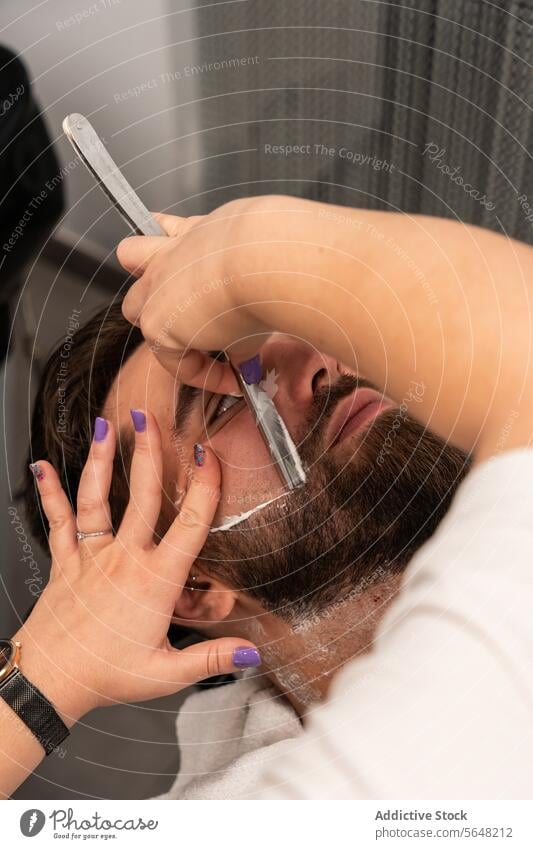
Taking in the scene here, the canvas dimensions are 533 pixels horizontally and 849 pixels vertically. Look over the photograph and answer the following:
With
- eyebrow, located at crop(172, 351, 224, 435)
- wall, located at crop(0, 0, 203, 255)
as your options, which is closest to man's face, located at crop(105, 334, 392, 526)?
eyebrow, located at crop(172, 351, 224, 435)

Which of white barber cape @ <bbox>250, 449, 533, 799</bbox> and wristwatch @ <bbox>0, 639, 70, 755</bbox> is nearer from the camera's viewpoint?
white barber cape @ <bbox>250, 449, 533, 799</bbox>

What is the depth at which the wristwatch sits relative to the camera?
0.43 m

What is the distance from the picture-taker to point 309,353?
0.46 metres

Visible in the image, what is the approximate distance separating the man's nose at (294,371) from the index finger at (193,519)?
59 millimetres

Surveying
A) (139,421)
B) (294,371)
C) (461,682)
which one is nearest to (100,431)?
(139,421)

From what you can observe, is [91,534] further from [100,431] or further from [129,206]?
[129,206]

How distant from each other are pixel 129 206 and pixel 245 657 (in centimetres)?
29

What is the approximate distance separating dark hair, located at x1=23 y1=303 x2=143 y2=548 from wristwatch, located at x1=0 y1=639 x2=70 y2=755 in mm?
75

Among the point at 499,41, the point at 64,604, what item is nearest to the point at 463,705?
the point at 64,604

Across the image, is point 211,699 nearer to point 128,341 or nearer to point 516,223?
point 128,341

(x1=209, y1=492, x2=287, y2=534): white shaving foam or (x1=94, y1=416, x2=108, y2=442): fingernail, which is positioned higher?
(x1=94, y1=416, x2=108, y2=442): fingernail

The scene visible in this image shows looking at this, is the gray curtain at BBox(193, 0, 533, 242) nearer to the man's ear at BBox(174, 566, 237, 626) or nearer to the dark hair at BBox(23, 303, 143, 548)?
the dark hair at BBox(23, 303, 143, 548)

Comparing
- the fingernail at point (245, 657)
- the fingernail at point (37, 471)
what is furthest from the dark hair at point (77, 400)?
the fingernail at point (245, 657)

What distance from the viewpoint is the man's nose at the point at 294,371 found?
0.45 meters
